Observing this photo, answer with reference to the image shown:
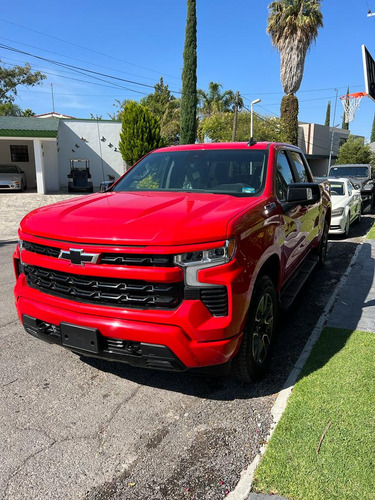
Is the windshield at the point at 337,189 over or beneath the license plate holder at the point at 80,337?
over

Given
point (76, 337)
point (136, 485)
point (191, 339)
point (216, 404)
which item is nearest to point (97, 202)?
point (76, 337)

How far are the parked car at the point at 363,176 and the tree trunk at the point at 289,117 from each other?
12386 millimetres

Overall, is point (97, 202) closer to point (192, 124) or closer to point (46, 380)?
point (46, 380)

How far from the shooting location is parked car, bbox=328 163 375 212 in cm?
1443

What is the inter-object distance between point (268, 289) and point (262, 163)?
132 cm

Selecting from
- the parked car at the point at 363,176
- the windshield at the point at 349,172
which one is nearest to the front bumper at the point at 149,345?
the parked car at the point at 363,176

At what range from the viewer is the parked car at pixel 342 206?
9290 mm

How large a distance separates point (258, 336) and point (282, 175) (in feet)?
5.82

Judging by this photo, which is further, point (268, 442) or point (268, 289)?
point (268, 289)

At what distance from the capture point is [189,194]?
3.42m

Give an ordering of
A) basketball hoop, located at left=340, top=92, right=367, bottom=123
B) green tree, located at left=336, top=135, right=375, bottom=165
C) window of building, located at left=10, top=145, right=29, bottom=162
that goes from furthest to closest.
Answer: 1. green tree, located at left=336, top=135, right=375, bottom=165
2. basketball hoop, located at left=340, top=92, right=367, bottom=123
3. window of building, located at left=10, top=145, right=29, bottom=162

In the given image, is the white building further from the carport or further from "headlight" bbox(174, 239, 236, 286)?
"headlight" bbox(174, 239, 236, 286)

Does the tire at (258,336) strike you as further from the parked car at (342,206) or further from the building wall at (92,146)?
the building wall at (92,146)

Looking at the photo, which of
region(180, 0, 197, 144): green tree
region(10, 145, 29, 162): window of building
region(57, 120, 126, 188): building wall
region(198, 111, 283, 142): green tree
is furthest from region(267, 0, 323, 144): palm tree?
region(10, 145, 29, 162): window of building
